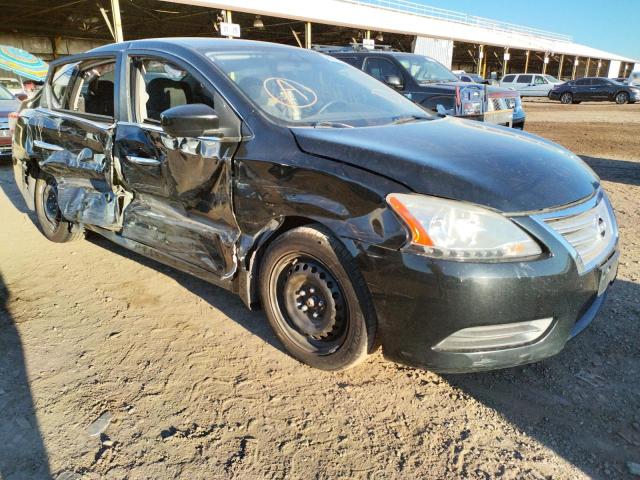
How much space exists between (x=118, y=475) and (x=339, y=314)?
1.20 metres

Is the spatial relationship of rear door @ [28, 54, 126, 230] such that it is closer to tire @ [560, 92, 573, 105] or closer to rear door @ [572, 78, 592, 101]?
rear door @ [572, 78, 592, 101]

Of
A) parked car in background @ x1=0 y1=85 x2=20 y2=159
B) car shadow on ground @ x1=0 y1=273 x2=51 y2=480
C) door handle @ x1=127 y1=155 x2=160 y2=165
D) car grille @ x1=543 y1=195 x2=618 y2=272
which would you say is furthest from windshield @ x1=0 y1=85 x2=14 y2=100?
car grille @ x1=543 y1=195 x2=618 y2=272

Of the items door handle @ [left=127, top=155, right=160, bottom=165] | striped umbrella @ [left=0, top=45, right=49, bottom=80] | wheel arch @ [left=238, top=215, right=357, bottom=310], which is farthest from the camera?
striped umbrella @ [left=0, top=45, right=49, bottom=80]

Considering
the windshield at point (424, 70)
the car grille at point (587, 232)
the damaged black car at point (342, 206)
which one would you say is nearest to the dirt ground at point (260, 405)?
the damaged black car at point (342, 206)

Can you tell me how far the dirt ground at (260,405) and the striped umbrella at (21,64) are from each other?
14.8 meters

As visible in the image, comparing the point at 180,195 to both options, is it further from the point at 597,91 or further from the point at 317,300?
the point at 597,91

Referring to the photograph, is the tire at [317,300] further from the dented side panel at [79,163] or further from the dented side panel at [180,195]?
the dented side panel at [79,163]

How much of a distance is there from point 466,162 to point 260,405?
61.1 inches

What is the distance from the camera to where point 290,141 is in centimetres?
245

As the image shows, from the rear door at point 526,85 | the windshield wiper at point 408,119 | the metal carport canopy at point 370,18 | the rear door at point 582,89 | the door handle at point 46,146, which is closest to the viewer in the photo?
the windshield wiper at point 408,119

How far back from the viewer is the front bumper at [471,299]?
6.40ft

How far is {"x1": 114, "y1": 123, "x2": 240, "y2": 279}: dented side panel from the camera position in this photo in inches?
108

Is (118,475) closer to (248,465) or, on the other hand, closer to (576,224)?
(248,465)

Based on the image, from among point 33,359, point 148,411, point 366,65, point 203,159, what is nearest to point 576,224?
point 203,159
